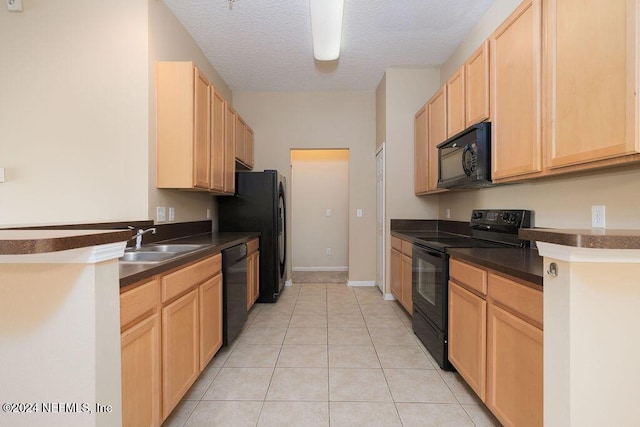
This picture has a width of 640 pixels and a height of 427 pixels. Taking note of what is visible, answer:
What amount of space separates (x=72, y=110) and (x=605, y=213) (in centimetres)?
335

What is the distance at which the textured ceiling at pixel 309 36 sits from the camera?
2.55 meters

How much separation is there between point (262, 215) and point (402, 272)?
175cm

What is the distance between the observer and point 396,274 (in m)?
3.42

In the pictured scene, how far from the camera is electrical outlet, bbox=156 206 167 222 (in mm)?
2332

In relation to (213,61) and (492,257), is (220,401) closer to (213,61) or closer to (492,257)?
(492,257)

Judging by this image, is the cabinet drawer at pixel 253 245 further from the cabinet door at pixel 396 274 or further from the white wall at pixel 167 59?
the cabinet door at pixel 396 274

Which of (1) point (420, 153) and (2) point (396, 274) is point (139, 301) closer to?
(2) point (396, 274)

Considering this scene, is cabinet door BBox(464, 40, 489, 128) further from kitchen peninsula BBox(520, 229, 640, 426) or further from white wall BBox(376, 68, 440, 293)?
kitchen peninsula BBox(520, 229, 640, 426)

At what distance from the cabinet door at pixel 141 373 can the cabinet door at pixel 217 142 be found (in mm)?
1580

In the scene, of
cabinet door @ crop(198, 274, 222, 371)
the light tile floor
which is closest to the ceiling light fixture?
cabinet door @ crop(198, 274, 222, 371)

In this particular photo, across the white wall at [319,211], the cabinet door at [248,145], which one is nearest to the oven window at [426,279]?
the cabinet door at [248,145]

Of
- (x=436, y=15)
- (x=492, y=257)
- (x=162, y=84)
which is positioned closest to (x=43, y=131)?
(x=162, y=84)

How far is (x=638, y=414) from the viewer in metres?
0.85

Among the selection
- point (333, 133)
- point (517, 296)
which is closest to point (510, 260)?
point (517, 296)
